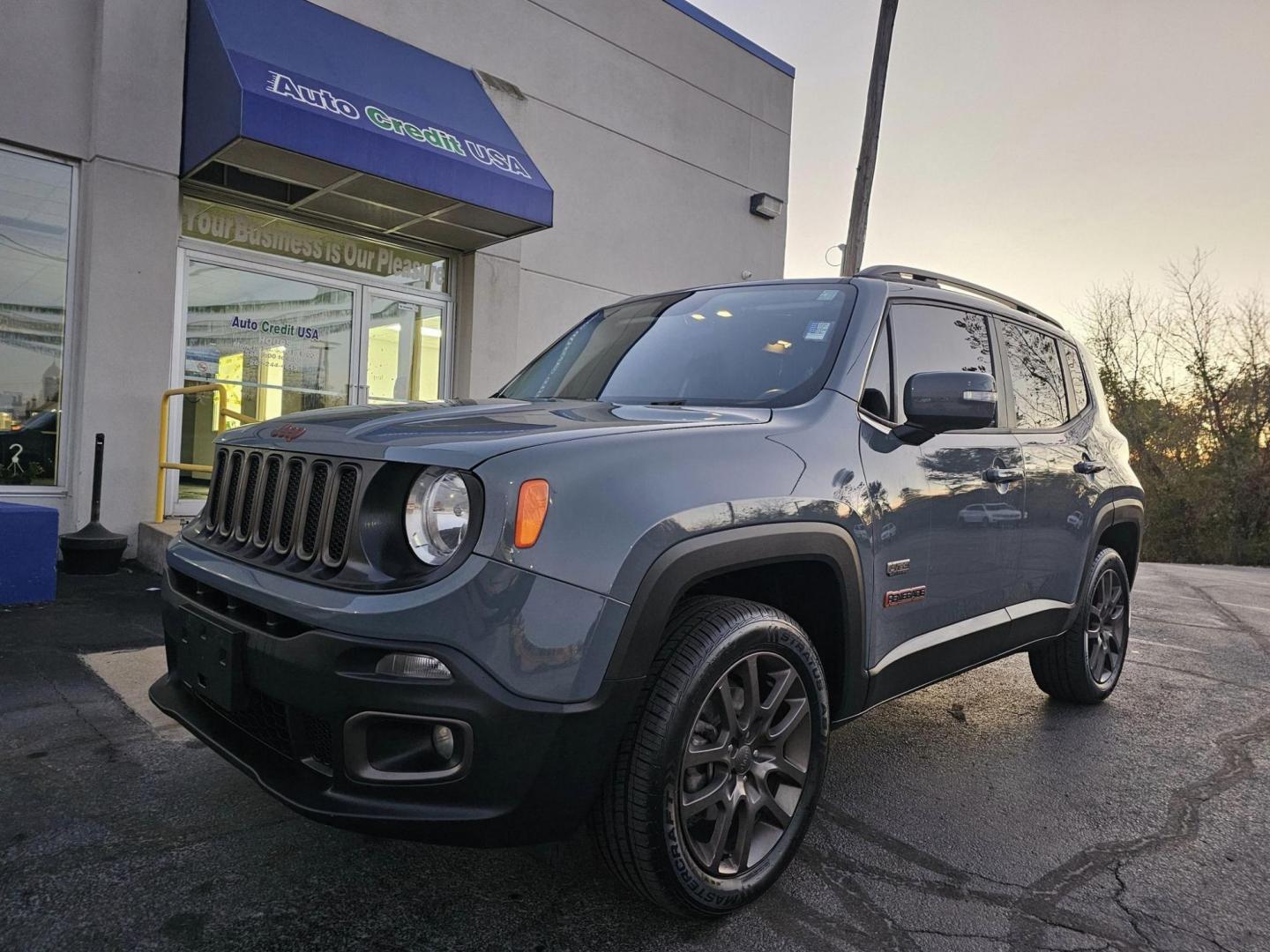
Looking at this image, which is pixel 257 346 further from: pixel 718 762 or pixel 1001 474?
pixel 718 762

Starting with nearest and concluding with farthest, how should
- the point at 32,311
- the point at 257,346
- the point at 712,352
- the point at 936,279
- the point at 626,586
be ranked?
the point at 626,586
the point at 712,352
the point at 936,279
the point at 32,311
the point at 257,346

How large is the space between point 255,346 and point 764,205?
27.6ft

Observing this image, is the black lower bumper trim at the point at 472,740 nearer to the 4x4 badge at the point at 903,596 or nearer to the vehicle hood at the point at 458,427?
the vehicle hood at the point at 458,427

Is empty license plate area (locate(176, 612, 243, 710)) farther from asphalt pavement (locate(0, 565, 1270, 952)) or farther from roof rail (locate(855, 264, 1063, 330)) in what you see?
roof rail (locate(855, 264, 1063, 330))

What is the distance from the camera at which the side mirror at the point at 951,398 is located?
2.81 metres

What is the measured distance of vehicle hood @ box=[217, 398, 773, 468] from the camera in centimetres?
212

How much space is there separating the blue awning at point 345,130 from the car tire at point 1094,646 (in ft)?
19.9

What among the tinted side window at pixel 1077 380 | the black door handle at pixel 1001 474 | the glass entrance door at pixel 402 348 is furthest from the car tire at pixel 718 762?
the glass entrance door at pixel 402 348

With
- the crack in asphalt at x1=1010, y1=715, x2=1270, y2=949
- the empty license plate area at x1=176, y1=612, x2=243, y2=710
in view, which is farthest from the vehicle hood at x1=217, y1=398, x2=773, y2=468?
the crack in asphalt at x1=1010, y1=715, x2=1270, y2=949

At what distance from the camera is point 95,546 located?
6742mm

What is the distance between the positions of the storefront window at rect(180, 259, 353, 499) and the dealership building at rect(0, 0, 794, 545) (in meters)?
0.02

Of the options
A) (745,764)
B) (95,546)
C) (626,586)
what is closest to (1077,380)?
(745,764)

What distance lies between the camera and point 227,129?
688 centimetres

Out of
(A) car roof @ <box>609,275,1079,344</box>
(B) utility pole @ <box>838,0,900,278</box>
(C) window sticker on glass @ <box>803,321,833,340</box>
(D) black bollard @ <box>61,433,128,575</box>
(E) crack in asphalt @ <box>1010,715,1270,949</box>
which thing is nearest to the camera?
(E) crack in asphalt @ <box>1010,715,1270,949</box>
